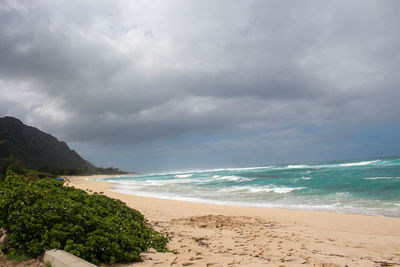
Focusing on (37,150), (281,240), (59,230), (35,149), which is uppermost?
(35,149)

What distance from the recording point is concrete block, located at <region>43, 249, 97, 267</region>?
374cm

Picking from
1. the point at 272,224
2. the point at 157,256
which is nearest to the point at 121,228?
the point at 157,256

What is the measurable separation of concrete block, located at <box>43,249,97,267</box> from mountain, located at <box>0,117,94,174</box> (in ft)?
223

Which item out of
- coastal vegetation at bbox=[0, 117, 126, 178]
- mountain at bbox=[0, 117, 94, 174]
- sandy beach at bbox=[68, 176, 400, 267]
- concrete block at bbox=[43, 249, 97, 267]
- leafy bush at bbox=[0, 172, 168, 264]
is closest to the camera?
concrete block at bbox=[43, 249, 97, 267]

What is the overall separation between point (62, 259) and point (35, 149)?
389 feet

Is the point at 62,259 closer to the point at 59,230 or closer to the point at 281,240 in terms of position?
the point at 59,230

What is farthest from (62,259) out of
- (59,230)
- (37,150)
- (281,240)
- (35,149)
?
(37,150)

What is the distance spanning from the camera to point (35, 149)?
104m

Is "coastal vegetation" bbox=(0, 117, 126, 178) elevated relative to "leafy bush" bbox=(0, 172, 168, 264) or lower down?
elevated

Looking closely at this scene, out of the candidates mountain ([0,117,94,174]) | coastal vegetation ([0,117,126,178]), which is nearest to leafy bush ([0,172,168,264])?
mountain ([0,117,94,174])

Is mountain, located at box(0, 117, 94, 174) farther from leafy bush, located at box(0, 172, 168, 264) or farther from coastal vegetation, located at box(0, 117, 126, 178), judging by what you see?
leafy bush, located at box(0, 172, 168, 264)

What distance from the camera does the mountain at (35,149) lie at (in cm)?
8000

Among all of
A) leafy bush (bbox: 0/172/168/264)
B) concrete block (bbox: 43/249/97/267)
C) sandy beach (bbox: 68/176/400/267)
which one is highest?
leafy bush (bbox: 0/172/168/264)

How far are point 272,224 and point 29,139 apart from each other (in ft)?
390
